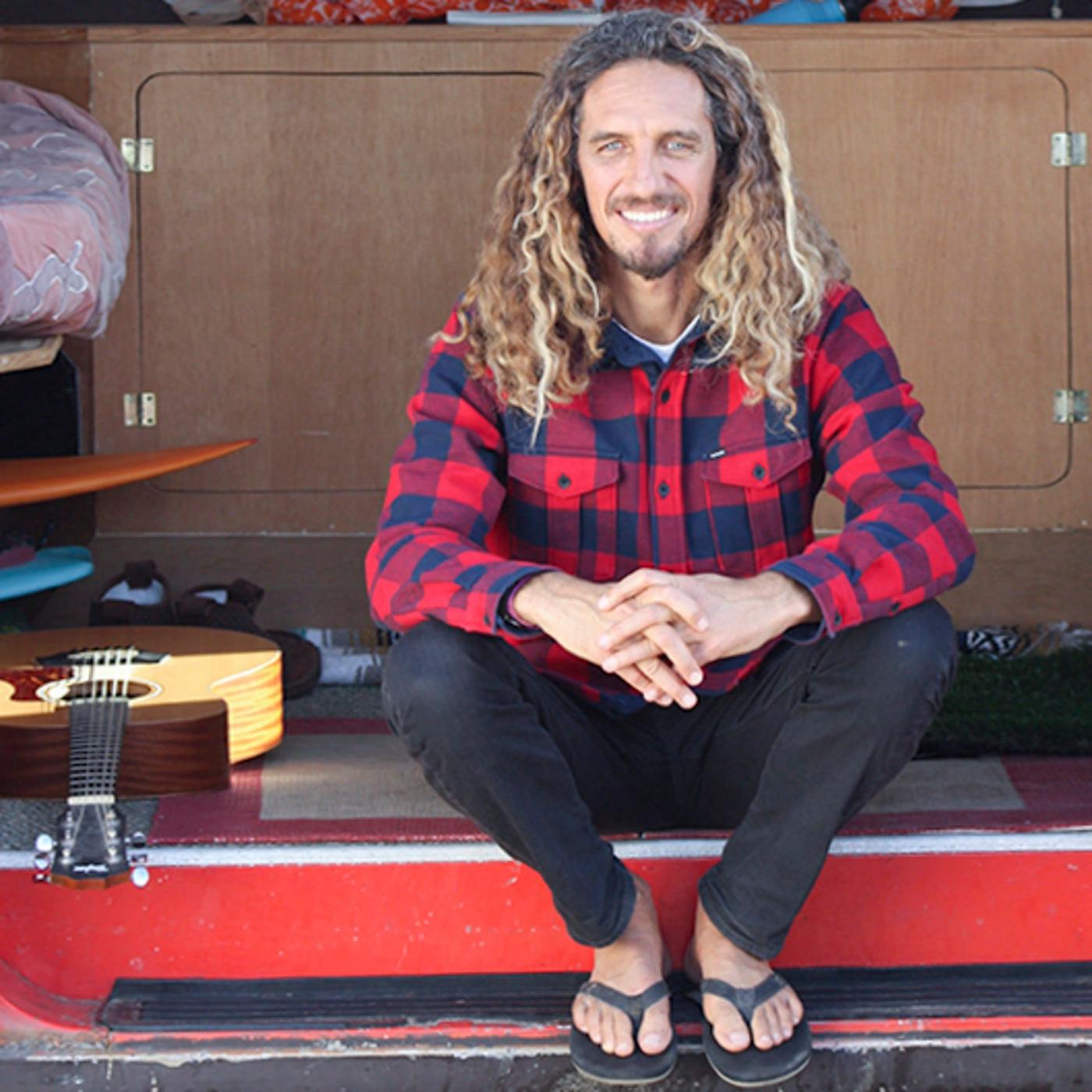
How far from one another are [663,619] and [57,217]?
3.80 feet

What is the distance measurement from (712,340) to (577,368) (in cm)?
17

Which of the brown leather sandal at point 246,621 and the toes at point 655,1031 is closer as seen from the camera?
the toes at point 655,1031

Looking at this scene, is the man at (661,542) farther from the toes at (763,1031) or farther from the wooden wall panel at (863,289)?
the wooden wall panel at (863,289)

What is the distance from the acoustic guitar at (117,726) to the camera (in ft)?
6.11

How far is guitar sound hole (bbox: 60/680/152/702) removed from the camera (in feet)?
7.15

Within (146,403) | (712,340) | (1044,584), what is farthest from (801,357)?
(146,403)

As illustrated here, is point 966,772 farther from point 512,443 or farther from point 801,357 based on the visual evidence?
point 512,443

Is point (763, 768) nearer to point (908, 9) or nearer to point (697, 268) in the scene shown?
point (697, 268)

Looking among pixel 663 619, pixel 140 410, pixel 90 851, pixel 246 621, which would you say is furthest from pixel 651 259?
pixel 140 410

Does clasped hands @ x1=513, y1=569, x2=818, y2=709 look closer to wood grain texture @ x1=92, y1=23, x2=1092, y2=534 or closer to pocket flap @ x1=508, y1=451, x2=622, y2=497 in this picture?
pocket flap @ x1=508, y1=451, x2=622, y2=497

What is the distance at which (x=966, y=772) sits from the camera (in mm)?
2248

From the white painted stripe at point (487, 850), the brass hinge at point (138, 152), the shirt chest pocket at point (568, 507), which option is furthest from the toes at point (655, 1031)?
the brass hinge at point (138, 152)

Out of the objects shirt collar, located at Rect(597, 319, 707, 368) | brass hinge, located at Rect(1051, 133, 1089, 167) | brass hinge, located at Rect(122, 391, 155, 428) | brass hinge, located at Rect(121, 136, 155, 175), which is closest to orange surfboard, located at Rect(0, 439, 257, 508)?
brass hinge, located at Rect(122, 391, 155, 428)

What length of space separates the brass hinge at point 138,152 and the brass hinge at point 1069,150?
168cm
